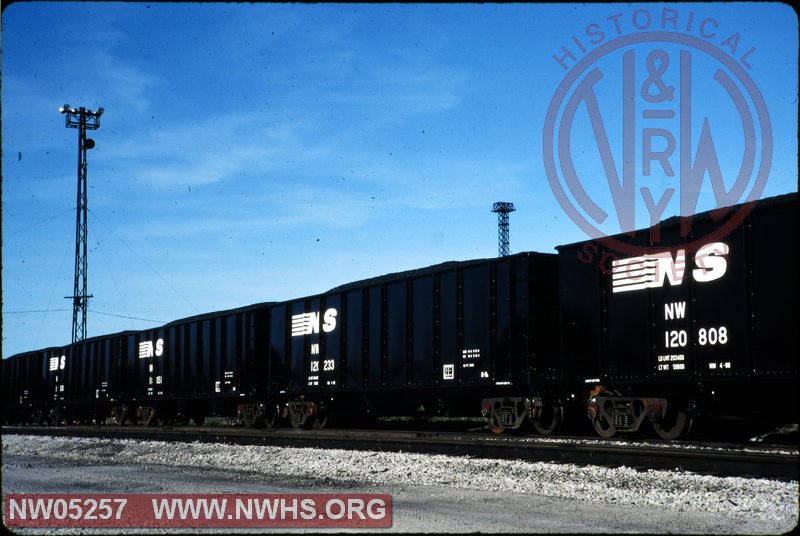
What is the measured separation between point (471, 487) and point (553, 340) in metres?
6.19

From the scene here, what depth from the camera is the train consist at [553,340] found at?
1354cm

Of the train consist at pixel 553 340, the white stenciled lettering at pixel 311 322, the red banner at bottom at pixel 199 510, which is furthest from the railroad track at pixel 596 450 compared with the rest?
the red banner at bottom at pixel 199 510

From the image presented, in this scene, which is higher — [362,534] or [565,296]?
[565,296]

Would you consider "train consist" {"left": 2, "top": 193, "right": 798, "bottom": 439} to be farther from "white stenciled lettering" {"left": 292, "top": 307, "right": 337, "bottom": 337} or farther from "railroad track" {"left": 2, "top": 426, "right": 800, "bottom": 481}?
"railroad track" {"left": 2, "top": 426, "right": 800, "bottom": 481}

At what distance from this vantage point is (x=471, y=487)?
1198 cm

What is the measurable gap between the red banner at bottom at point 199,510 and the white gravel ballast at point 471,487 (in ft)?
1.67

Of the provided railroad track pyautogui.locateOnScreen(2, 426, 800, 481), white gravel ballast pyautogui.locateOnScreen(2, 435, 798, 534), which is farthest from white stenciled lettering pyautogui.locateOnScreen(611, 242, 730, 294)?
white gravel ballast pyautogui.locateOnScreen(2, 435, 798, 534)

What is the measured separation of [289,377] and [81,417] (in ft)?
65.4

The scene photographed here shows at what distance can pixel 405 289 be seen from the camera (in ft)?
68.3

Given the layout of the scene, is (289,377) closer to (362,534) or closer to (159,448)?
(159,448)

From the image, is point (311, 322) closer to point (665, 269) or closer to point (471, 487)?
point (665, 269)

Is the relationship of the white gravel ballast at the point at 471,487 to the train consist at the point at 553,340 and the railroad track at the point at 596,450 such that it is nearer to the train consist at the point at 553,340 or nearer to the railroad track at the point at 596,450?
the railroad track at the point at 596,450

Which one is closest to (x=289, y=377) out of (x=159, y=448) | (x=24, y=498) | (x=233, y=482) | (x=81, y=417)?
(x=159, y=448)

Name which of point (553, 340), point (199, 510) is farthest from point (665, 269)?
point (199, 510)
